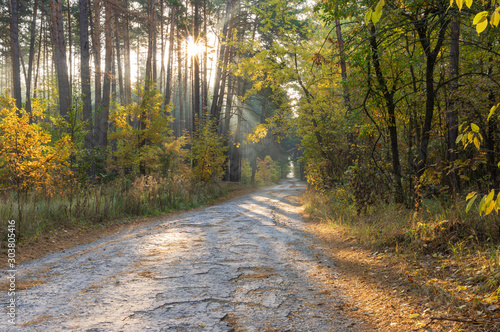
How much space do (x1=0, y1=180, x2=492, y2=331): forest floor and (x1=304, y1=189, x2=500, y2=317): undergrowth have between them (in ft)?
0.58

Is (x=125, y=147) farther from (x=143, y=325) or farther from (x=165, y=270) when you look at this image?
(x=143, y=325)

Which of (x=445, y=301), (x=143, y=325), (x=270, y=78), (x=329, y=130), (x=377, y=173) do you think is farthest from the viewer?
(x=270, y=78)

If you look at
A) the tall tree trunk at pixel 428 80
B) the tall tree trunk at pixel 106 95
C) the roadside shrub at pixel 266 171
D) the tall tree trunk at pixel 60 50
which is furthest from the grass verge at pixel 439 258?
the roadside shrub at pixel 266 171

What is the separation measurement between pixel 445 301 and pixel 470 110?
3954 mm

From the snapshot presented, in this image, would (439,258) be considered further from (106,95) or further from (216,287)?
(106,95)

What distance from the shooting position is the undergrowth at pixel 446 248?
330 centimetres

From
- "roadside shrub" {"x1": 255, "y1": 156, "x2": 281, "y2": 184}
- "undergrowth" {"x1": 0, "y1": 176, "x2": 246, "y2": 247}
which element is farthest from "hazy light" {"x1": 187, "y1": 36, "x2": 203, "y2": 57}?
"roadside shrub" {"x1": 255, "y1": 156, "x2": 281, "y2": 184}

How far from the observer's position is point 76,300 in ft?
11.5

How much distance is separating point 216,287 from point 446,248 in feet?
11.3

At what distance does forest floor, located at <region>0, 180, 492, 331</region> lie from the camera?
10.2 feet

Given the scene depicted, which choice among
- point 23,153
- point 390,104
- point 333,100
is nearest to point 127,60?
point 333,100

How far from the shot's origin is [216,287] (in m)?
4.07

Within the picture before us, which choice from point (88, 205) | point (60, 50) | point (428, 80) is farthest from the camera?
point (60, 50)

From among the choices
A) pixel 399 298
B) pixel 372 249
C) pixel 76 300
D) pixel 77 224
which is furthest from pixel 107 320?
pixel 77 224
